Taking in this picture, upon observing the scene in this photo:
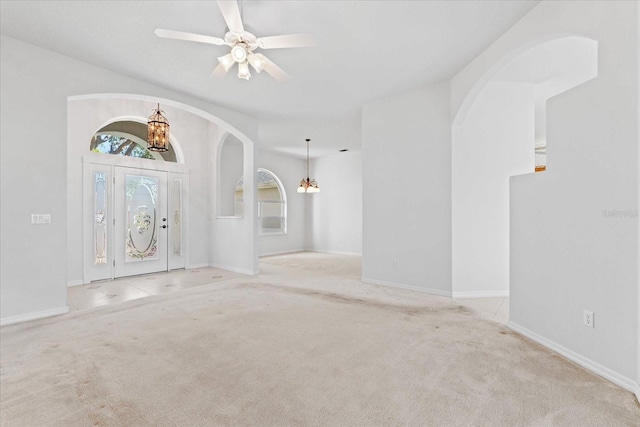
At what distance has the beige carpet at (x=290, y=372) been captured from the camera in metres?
1.76

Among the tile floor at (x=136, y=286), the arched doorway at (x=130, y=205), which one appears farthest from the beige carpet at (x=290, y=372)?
the arched doorway at (x=130, y=205)

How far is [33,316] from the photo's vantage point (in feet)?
11.2

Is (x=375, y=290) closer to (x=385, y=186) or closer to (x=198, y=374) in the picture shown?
(x=385, y=186)

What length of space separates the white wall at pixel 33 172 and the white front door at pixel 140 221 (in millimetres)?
2054

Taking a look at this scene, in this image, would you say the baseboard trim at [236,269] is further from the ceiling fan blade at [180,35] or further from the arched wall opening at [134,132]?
the ceiling fan blade at [180,35]

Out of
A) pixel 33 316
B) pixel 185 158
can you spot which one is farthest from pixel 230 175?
pixel 33 316

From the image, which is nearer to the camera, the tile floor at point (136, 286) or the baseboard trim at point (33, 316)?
the baseboard trim at point (33, 316)

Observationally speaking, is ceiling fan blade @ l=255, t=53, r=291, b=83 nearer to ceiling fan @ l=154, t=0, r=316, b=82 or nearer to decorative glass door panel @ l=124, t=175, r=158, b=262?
ceiling fan @ l=154, t=0, r=316, b=82

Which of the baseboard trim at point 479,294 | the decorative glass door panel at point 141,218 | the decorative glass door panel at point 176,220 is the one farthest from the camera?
the decorative glass door panel at point 176,220

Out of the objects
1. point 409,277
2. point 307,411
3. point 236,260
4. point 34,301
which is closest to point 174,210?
point 236,260

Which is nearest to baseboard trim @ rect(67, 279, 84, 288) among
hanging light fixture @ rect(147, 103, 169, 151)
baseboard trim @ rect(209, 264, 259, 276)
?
baseboard trim @ rect(209, 264, 259, 276)

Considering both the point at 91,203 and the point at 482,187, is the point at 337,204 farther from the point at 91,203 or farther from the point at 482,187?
the point at 91,203

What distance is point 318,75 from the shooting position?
416 cm

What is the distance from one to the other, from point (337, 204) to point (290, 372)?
7735 millimetres
